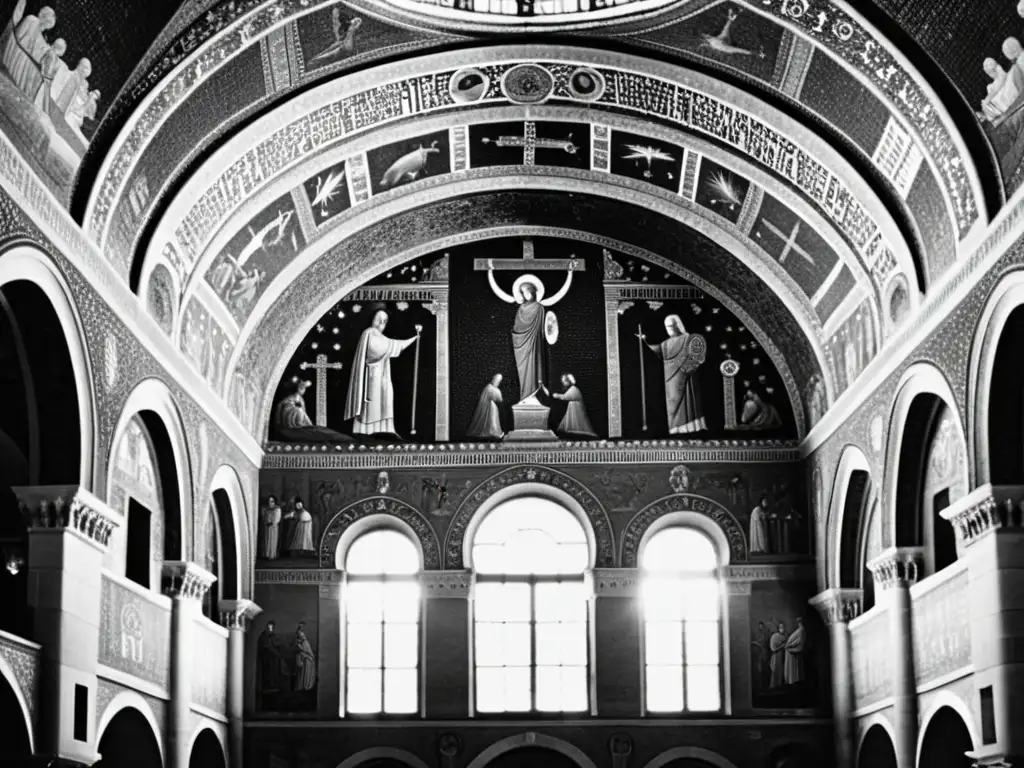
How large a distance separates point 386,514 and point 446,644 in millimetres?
2830

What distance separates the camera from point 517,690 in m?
30.8

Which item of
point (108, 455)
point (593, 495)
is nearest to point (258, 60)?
point (108, 455)

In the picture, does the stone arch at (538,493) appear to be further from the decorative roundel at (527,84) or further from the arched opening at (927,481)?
the decorative roundel at (527,84)

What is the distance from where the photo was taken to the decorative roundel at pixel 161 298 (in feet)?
81.1

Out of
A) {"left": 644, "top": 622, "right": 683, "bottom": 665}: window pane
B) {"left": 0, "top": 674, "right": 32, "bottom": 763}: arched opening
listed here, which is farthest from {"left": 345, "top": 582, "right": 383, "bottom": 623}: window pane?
{"left": 0, "top": 674, "right": 32, "bottom": 763}: arched opening

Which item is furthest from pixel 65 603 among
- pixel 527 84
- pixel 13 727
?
pixel 527 84

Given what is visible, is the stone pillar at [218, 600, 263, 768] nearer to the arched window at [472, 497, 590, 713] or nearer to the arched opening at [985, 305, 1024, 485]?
the arched window at [472, 497, 590, 713]

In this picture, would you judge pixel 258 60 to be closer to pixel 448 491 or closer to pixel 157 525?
pixel 157 525

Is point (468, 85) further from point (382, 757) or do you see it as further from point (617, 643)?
point (382, 757)

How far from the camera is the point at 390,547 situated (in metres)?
31.5

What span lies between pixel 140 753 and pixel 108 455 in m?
5.25

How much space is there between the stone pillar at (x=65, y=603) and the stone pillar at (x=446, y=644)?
1006 cm

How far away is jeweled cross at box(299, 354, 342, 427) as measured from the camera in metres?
31.9

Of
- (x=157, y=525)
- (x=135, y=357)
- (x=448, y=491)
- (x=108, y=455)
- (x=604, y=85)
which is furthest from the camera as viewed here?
(x=448, y=491)
